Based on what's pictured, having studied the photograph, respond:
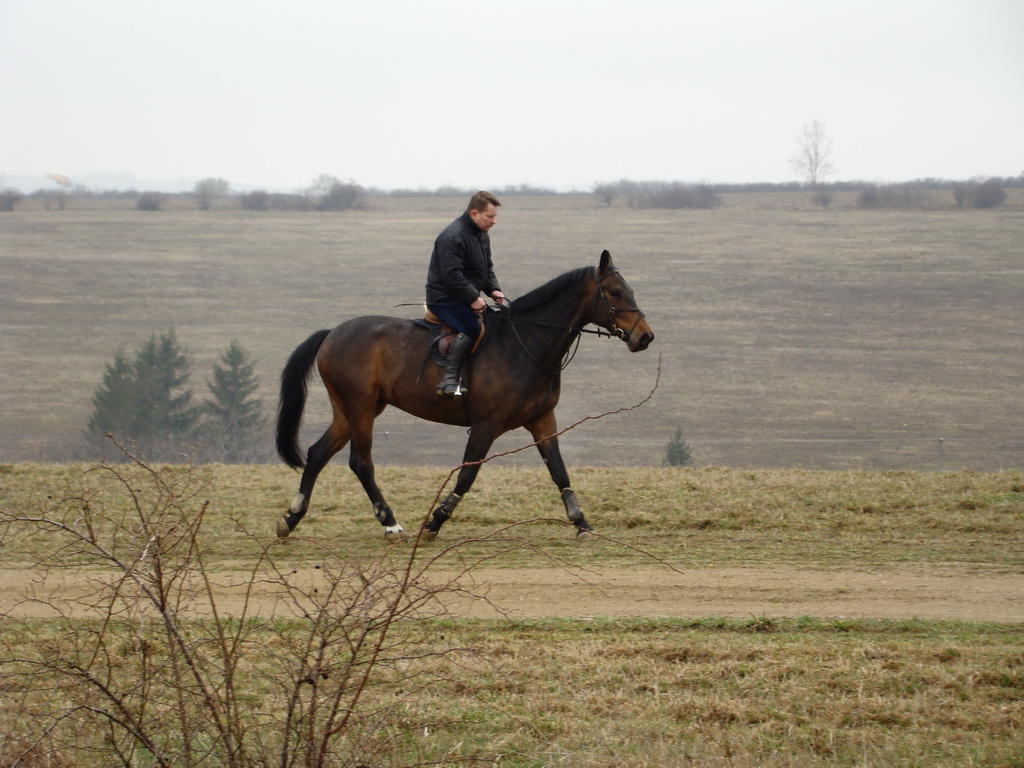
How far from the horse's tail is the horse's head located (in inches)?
116

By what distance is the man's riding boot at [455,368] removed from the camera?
33.4 ft

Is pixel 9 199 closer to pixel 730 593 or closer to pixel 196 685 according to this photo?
pixel 730 593

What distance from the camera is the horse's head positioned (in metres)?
10.1

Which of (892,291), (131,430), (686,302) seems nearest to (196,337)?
(131,430)

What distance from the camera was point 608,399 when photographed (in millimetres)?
45094

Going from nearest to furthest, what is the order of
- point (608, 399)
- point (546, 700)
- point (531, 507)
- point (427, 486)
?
point (546, 700)
point (531, 507)
point (427, 486)
point (608, 399)

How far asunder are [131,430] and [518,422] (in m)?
35.1

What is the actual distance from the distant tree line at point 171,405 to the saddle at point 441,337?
1154 inches

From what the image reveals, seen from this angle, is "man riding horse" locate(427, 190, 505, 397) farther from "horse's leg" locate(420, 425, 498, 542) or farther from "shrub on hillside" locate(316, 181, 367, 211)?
"shrub on hillside" locate(316, 181, 367, 211)

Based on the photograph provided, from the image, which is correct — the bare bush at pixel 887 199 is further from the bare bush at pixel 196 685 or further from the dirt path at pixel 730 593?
the bare bush at pixel 196 685

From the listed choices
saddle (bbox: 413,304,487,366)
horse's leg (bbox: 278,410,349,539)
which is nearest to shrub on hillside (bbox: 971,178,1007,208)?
saddle (bbox: 413,304,487,366)

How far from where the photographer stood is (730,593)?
8.20 metres

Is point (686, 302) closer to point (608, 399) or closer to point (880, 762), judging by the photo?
point (608, 399)

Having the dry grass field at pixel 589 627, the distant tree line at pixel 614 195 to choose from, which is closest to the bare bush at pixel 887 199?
the distant tree line at pixel 614 195
